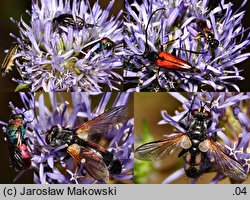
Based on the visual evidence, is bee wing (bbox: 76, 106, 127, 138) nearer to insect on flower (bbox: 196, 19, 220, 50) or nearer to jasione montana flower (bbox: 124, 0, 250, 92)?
jasione montana flower (bbox: 124, 0, 250, 92)

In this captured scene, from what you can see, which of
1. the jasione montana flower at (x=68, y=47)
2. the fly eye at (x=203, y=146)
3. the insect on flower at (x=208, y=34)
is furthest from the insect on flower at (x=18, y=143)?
the insect on flower at (x=208, y=34)

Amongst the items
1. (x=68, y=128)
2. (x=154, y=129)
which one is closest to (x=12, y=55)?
(x=68, y=128)

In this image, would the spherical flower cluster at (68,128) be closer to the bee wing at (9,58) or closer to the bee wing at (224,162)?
the bee wing at (9,58)

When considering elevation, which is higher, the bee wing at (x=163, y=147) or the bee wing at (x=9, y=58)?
the bee wing at (x=9, y=58)

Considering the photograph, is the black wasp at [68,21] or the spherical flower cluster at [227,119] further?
the spherical flower cluster at [227,119]

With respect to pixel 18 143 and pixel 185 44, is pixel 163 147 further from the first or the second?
pixel 18 143

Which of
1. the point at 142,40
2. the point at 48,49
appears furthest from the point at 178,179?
the point at 48,49
